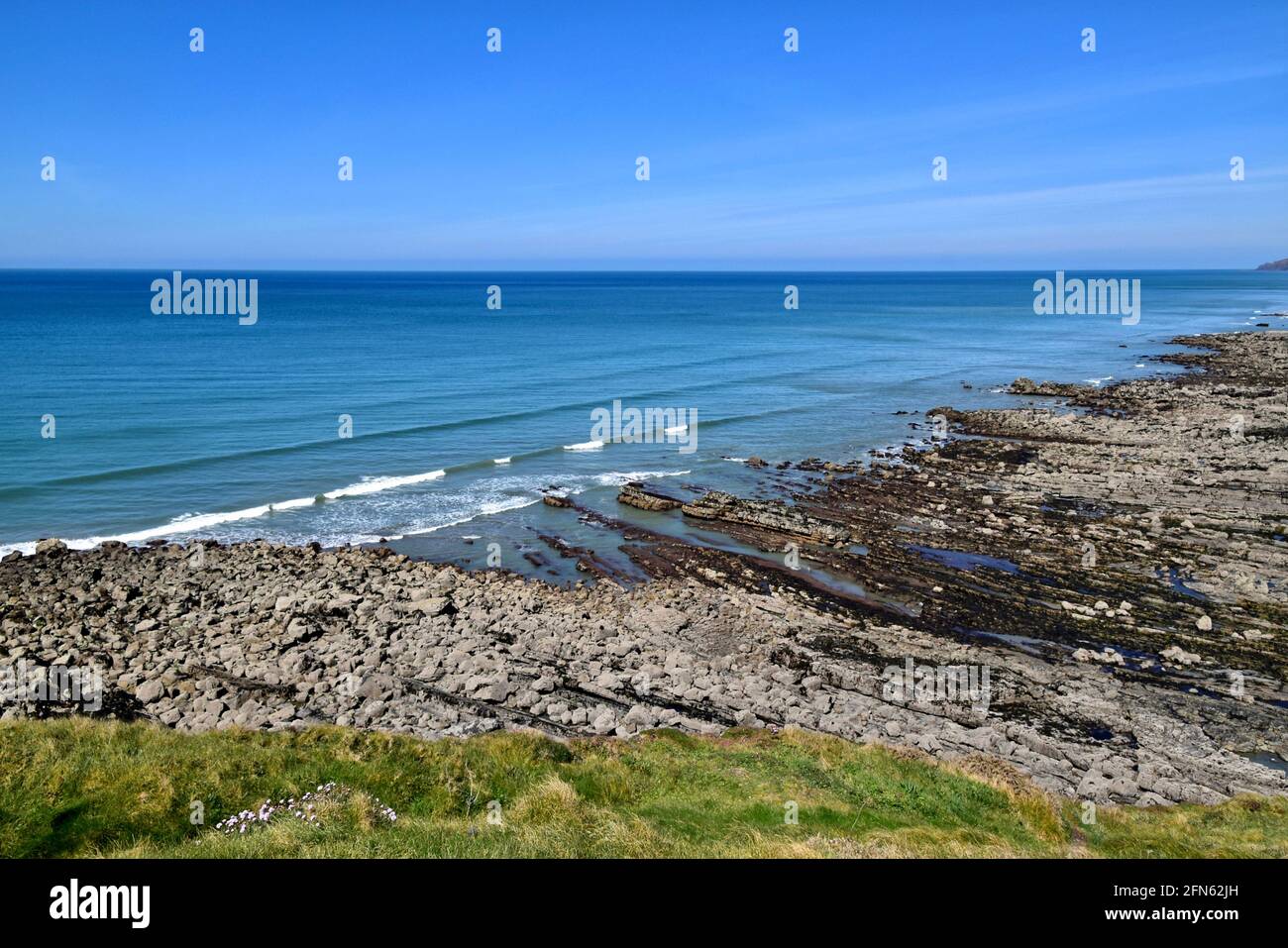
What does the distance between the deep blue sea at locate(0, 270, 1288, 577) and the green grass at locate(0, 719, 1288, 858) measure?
16.7 meters

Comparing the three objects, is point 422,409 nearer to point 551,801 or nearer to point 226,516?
point 226,516

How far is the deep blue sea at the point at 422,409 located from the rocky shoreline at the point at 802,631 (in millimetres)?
4924

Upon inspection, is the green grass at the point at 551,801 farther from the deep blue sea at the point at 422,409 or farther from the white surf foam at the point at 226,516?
the white surf foam at the point at 226,516

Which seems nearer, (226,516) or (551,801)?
(551,801)

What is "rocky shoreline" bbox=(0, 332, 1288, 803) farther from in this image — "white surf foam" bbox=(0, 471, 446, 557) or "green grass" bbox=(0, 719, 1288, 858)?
"green grass" bbox=(0, 719, 1288, 858)

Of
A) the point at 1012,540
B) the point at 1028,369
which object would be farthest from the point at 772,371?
the point at 1012,540

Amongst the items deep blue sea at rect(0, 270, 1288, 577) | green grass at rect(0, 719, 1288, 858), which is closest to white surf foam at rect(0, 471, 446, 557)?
deep blue sea at rect(0, 270, 1288, 577)

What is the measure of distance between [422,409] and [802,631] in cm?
4131

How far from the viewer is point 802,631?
2384cm

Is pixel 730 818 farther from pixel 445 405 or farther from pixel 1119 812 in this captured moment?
pixel 445 405

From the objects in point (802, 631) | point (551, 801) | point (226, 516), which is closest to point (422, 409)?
point (226, 516)

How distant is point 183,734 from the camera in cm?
1567

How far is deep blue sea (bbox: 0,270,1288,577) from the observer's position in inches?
1419
